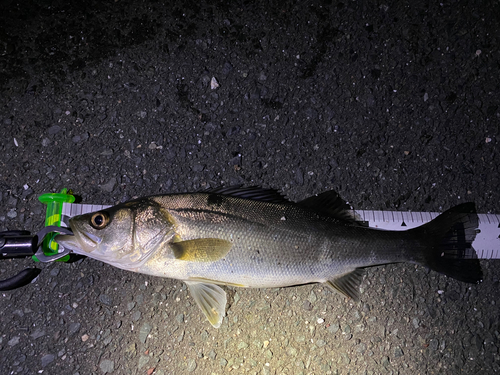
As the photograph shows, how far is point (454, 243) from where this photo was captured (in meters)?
2.74

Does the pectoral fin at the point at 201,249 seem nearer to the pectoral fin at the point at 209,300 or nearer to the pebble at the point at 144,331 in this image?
the pectoral fin at the point at 209,300

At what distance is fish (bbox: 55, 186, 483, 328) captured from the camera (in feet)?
7.86

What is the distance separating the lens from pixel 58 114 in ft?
9.80

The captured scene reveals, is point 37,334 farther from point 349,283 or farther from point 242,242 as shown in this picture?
point 349,283

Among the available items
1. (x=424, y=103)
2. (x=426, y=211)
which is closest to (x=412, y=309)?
(x=426, y=211)

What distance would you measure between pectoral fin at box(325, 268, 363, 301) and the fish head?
132 cm

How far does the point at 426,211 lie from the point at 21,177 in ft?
11.8

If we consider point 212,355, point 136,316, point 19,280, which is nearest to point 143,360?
point 136,316

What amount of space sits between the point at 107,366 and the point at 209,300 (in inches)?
40.6

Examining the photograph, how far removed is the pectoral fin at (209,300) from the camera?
8.58ft

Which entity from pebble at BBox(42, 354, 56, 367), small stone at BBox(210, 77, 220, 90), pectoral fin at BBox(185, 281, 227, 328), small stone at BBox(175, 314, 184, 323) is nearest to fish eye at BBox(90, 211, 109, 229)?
pectoral fin at BBox(185, 281, 227, 328)

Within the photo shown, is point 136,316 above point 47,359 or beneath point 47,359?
above

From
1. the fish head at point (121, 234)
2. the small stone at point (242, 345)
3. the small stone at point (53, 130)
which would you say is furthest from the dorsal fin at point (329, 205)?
the small stone at point (53, 130)

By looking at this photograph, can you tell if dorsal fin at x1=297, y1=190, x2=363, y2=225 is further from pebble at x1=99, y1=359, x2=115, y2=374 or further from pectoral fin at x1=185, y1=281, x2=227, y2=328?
pebble at x1=99, y1=359, x2=115, y2=374
